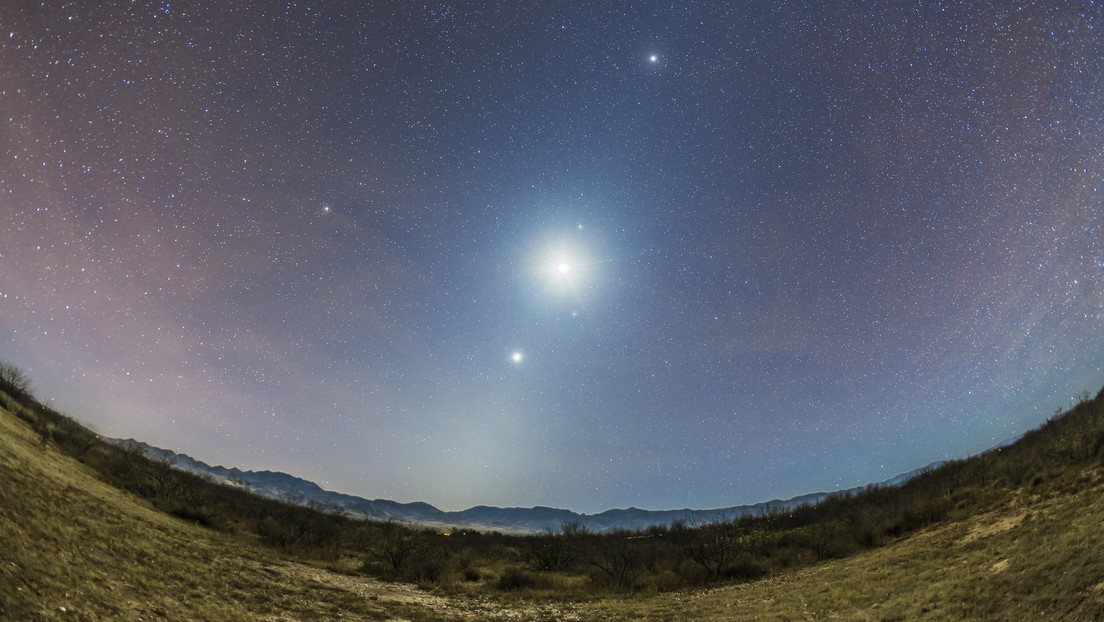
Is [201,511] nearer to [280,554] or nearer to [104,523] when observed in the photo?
[280,554]

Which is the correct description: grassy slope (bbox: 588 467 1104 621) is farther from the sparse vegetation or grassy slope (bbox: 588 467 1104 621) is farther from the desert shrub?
the desert shrub

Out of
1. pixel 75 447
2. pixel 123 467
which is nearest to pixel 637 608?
pixel 123 467

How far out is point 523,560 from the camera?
871 inches

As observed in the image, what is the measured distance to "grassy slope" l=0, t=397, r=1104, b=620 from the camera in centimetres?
555

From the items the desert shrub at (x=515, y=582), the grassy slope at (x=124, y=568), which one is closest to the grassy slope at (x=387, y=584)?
the grassy slope at (x=124, y=568)

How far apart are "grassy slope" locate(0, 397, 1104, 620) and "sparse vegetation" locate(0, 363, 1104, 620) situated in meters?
0.05

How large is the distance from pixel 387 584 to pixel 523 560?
450 inches

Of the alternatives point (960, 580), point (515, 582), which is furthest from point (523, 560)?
point (960, 580)

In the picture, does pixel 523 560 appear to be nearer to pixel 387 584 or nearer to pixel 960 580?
pixel 387 584

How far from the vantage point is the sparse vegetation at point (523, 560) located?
239 inches

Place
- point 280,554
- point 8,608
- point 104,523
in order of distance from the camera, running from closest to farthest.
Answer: point 8,608, point 104,523, point 280,554

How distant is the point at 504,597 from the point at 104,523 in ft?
29.9

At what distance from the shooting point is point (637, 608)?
10.8 metres

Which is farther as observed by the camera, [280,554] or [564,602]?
[280,554]
